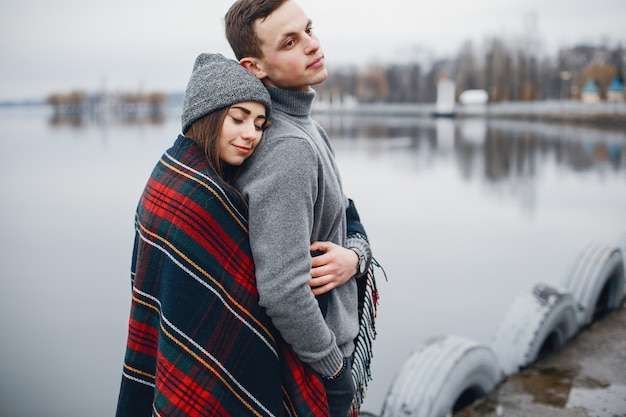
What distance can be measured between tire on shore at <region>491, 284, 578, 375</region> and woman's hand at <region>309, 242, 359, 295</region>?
2.48m

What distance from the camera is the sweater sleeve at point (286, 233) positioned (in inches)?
64.7

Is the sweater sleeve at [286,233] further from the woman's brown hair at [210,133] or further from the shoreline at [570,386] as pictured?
the shoreline at [570,386]

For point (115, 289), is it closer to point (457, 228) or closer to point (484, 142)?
point (457, 228)

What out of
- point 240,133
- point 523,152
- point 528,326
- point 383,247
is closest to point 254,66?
point 240,133

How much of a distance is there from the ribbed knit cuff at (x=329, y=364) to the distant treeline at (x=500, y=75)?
57.3m

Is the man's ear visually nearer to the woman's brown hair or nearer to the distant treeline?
the woman's brown hair

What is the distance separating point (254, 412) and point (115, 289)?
22.5 feet

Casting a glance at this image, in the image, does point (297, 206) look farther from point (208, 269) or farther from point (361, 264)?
point (361, 264)

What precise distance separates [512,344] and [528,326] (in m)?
0.15

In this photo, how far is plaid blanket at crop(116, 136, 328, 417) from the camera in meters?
1.68

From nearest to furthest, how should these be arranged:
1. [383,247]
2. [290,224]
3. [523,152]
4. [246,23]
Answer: [290,224] < [246,23] < [383,247] < [523,152]

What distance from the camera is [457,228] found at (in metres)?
12.1

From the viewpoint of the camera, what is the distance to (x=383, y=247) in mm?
10211

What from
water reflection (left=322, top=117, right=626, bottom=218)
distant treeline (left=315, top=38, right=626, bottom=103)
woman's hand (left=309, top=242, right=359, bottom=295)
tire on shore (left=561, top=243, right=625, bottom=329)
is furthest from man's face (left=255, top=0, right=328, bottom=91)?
distant treeline (left=315, top=38, right=626, bottom=103)
